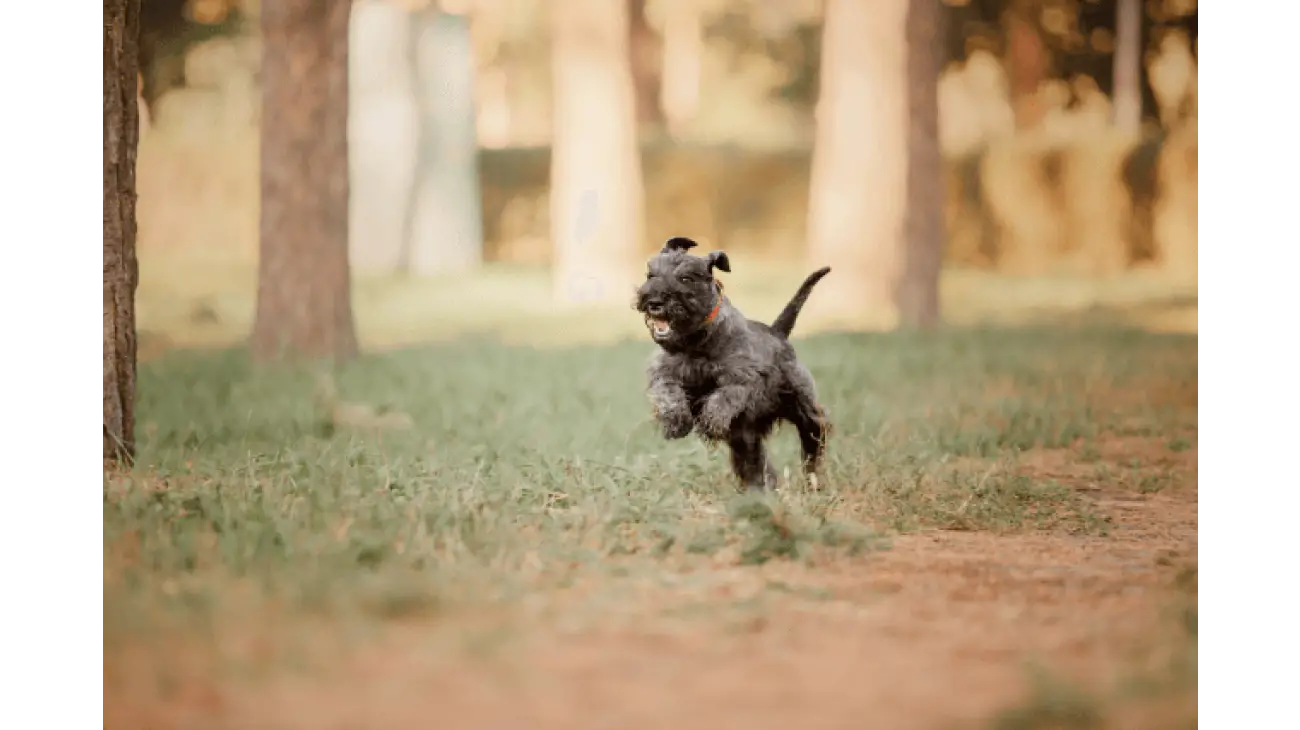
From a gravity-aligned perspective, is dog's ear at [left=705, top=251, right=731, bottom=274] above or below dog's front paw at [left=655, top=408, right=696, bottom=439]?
above

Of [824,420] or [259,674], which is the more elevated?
[824,420]

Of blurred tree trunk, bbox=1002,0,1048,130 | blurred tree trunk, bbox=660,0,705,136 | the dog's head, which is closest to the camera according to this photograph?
the dog's head

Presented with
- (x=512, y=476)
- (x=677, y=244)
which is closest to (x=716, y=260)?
(x=677, y=244)

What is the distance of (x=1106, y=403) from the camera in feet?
31.4

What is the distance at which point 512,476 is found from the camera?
618cm

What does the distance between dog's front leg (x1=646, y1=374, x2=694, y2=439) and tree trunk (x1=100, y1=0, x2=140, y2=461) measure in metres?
2.33

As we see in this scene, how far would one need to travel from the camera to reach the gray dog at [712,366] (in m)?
5.56

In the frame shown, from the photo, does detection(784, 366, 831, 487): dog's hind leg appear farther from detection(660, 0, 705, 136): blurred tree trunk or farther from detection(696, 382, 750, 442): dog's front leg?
detection(660, 0, 705, 136): blurred tree trunk

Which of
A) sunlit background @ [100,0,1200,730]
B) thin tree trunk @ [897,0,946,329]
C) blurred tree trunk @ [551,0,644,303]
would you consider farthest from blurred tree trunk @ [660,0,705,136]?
thin tree trunk @ [897,0,946,329]

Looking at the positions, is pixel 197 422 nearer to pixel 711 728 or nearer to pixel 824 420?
pixel 824 420

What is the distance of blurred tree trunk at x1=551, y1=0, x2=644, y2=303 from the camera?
16.1m

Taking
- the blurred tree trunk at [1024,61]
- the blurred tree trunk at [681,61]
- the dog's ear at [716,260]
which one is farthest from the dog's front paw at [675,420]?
the blurred tree trunk at [681,61]
